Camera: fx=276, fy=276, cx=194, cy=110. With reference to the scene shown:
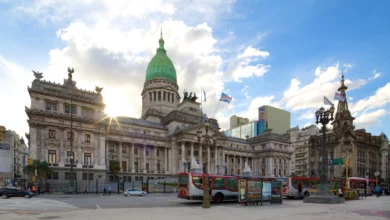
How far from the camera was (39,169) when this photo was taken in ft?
155

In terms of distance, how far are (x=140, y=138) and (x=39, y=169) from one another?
2721 centimetres

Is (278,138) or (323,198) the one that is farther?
(278,138)

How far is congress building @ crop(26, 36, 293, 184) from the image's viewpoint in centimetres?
5366

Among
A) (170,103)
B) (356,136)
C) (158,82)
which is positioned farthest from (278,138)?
(158,82)

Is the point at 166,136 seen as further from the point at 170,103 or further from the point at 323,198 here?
the point at 323,198

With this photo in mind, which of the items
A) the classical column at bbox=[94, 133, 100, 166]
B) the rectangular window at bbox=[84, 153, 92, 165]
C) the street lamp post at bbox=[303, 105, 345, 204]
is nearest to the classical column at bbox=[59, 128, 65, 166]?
the rectangular window at bbox=[84, 153, 92, 165]

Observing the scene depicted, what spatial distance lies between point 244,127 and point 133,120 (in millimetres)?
78999

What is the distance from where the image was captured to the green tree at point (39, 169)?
46.3 m

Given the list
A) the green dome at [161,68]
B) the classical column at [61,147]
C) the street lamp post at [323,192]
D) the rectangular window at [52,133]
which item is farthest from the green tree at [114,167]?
the street lamp post at [323,192]

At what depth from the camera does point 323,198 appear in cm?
2692

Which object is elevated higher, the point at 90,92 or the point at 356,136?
the point at 90,92

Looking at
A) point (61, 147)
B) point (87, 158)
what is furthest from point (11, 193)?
point (87, 158)

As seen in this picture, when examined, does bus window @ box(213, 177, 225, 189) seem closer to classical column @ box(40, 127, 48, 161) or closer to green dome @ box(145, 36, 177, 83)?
classical column @ box(40, 127, 48, 161)

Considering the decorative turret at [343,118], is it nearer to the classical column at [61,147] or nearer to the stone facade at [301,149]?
the stone facade at [301,149]
